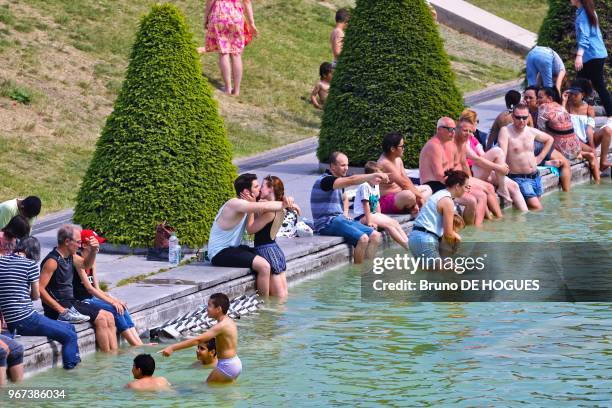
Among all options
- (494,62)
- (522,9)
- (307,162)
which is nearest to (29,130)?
(307,162)

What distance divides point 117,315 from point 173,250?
2498mm

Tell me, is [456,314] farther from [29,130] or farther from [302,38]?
[302,38]

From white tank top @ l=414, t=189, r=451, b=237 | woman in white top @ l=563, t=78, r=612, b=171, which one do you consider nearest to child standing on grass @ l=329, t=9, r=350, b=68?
woman in white top @ l=563, t=78, r=612, b=171

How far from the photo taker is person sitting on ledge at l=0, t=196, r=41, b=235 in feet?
39.8

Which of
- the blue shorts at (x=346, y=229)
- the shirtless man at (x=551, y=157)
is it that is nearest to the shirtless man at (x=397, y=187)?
the blue shorts at (x=346, y=229)

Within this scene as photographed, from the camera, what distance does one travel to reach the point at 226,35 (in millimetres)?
22922

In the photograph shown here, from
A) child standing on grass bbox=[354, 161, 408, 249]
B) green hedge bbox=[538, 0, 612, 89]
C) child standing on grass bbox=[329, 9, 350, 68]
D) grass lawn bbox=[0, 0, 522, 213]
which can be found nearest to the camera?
child standing on grass bbox=[354, 161, 408, 249]

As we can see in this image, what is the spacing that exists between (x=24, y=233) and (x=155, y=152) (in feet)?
11.1

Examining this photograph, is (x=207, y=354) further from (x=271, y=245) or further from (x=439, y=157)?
(x=439, y=157)

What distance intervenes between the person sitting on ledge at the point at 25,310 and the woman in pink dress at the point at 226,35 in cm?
1243

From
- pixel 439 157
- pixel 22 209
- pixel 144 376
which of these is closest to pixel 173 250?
pixel 22 209

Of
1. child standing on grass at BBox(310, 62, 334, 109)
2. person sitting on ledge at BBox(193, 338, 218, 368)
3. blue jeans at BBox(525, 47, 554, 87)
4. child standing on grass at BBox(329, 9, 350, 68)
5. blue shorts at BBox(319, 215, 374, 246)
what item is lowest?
person sitting on ledge at BBox(193, 338, 218, 368)

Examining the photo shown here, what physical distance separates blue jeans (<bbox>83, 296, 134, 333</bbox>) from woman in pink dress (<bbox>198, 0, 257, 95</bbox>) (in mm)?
11822

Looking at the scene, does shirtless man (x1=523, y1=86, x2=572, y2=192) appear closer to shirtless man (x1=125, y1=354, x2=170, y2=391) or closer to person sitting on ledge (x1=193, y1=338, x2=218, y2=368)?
person sitting on ledge (x1=193, y1=338, x2=218, y2=368)
